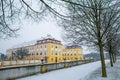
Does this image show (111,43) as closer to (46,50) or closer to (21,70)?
(21,70)

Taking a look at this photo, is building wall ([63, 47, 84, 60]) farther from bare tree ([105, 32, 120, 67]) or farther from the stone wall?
the stone wall

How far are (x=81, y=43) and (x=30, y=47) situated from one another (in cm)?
6456

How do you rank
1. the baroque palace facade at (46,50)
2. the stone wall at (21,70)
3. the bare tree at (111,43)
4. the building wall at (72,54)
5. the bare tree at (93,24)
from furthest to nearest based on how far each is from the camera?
the building wall at (72,54) < the baroque palace facade at (46,50) < the bare tree at (111,43) < the bare tree at (93,24) < the stone wall at (21,70)

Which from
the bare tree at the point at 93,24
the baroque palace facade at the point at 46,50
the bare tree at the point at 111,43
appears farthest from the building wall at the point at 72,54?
the bare tree at the point at 93,24

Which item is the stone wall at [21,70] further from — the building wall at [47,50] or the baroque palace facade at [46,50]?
the building wall at [47,50]

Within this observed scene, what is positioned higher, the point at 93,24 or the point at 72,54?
the point at 93,24

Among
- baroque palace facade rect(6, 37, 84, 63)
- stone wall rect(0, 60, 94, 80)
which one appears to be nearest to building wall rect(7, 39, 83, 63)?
baroque palace facade rect(6, 37, 84, 63)

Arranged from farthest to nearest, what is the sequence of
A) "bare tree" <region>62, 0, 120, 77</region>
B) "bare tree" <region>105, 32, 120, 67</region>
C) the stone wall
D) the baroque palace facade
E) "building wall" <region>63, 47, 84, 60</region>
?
"building wall" <region>63, 47, 84, 60</region> < the baroque palace facade < "bare tree" <region>105, 32, 120, 67</region> < "bare tree" <region>62, 0, 120, 77</region> < the stone wall

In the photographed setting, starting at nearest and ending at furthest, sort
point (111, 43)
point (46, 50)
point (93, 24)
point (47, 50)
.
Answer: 1. point (93, 24)
2. point (111, 43)
3. point (47, 50)
4. point (46, 50)

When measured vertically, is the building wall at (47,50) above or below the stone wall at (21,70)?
above

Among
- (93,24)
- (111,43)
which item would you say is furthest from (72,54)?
(93,24)

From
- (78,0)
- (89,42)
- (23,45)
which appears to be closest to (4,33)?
(78,0)

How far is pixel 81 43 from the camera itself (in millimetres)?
16125

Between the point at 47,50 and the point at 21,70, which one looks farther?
the point at 47,50
